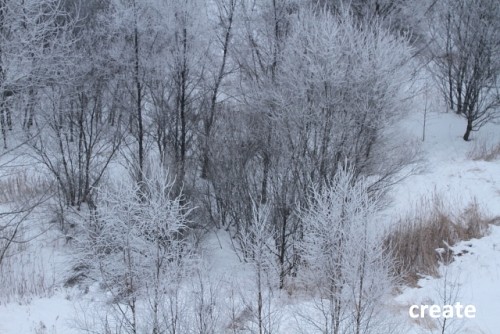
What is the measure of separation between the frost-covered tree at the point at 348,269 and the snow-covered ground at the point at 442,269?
624 mm

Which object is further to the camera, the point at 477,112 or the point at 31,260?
the point at 477,112

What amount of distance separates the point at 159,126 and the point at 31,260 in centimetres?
546

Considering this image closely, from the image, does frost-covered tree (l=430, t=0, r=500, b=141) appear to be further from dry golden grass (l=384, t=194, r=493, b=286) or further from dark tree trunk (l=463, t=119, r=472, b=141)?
dry golden grass (l=384, t=194, r=493, b=286)

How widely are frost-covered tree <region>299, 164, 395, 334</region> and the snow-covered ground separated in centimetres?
62

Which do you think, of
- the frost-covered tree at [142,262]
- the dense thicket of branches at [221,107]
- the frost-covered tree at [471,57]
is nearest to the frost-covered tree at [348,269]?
the dense thicket of branches at [221,107]

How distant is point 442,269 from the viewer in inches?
392

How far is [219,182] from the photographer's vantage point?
13930 millimetres

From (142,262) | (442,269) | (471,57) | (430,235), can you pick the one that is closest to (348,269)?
(142,262)

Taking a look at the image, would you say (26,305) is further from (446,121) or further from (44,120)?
(446,121)

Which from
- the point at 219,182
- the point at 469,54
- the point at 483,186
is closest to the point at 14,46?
the point at 219,182

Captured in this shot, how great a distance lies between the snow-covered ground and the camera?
775cm

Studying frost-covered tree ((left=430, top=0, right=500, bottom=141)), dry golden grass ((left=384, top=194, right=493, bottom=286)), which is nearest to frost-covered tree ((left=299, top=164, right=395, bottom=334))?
dry golden grass ((left=384, top=194, right=493, bottom=286))

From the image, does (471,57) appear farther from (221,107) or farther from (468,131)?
(221,107)

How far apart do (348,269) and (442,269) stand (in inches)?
169
